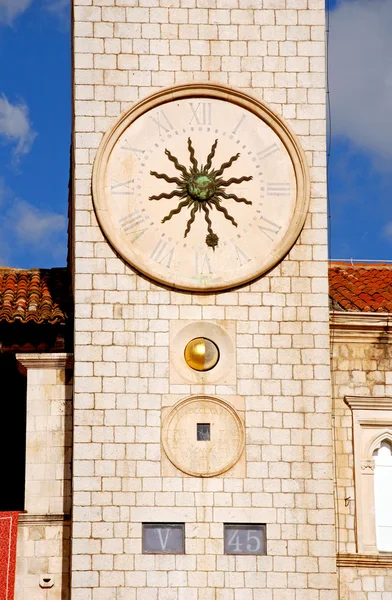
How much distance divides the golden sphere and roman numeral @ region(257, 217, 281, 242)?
1.51 m

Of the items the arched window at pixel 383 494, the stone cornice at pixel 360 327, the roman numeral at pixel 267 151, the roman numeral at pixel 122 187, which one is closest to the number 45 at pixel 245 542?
the arched window at pixel 383 494

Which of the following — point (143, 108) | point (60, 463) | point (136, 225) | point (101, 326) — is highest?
point (143, 108)

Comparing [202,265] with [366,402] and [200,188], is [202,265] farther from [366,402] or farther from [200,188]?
[366,402]

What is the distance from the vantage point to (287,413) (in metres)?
19.5

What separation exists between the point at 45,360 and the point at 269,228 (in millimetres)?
3149

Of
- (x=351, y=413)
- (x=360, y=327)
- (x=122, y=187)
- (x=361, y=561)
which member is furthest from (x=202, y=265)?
(x=361, y=561)

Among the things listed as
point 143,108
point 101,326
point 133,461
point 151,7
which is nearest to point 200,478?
point 133,461

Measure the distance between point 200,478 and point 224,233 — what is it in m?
2.97

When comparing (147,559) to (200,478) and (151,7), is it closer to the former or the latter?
(200,478)

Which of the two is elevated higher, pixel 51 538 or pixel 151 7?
pixel 151 7

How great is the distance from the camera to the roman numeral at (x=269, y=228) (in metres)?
20.0

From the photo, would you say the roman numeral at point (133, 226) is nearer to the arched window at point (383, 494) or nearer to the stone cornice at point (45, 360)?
the stone cornice at point (45, 360)

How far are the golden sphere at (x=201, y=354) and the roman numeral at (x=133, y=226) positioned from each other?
4.78ft

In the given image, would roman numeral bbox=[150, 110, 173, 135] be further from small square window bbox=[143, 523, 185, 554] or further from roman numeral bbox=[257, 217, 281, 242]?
small square window bbox=[143, 523, 185, 554]
